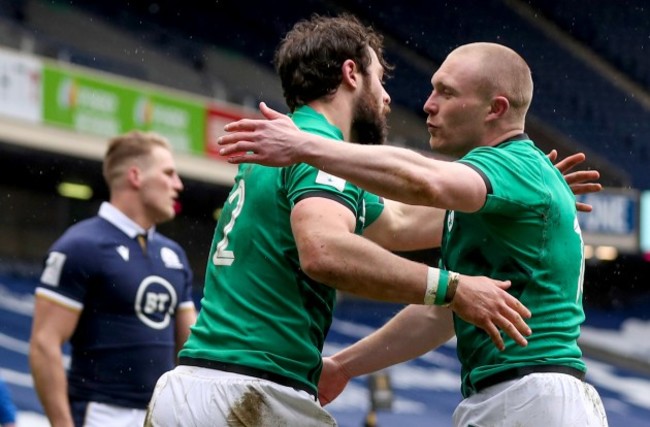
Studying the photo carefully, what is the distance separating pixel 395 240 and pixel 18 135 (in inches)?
439

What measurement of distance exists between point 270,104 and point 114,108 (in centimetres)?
402

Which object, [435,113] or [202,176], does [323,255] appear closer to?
[435,113]

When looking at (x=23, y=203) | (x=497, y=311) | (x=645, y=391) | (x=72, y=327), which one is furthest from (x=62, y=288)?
(x=645, y=391)

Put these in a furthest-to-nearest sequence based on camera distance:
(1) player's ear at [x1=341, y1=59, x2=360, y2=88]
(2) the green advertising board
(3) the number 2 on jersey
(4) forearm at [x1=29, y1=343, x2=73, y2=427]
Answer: (2) the green advertising board < (4) forearm at [x1=29, y1=343, x2=73, y2=427] < (1) player's ear at [x1=341, y1=59, x2=360, y2=88] < (3) the number 2 on jersey

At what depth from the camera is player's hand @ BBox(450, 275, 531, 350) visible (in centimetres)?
292

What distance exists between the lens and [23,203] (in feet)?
59.3

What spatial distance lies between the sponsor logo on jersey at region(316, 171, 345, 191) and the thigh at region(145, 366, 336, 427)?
1.77 ft

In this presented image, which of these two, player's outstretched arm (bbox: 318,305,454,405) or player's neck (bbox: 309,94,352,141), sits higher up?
player's neck (bbox: 309,94,352,141)

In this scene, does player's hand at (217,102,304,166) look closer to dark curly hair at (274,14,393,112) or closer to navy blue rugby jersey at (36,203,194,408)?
dark curly hair at (274,14,393,112)

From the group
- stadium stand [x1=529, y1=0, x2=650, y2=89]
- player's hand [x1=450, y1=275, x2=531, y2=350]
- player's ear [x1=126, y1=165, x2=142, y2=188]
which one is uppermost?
stadium stand [x1=529, y1=0, x2=650, y2=89]

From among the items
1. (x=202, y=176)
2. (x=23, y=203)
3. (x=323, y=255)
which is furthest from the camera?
(x=23, y=203)

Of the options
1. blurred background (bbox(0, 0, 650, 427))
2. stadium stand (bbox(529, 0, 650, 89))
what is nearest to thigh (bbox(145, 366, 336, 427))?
blurred background (bbox(0, 0, 650, 427))

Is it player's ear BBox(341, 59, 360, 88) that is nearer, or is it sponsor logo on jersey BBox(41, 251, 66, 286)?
player's ear BBox(341, 59, 360, 88)

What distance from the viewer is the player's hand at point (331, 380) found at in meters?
3.63
